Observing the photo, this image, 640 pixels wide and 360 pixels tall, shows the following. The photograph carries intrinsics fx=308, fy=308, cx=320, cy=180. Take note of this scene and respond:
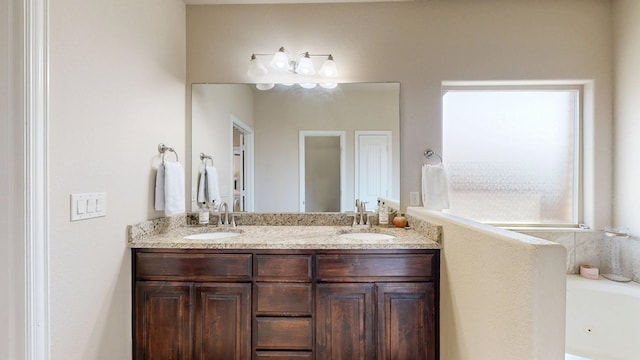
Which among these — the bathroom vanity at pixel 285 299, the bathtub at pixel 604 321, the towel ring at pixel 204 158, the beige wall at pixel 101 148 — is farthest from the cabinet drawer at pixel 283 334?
the bathtub at pixel 604 321

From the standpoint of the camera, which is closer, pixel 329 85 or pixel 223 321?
pixel 223 321

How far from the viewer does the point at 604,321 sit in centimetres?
191

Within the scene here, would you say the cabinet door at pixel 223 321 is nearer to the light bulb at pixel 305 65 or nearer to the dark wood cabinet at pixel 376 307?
the dark wood cabinet at pixel 376 307

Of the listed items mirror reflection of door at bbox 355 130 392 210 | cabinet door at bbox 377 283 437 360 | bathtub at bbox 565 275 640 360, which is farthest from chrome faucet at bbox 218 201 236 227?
bathtub at bbox 565 275 640 360

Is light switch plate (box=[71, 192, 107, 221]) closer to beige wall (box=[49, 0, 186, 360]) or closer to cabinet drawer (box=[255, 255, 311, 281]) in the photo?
beige wall (box=[49, 0, 186, 360])

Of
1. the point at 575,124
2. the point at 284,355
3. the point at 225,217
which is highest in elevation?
the point at 575,124

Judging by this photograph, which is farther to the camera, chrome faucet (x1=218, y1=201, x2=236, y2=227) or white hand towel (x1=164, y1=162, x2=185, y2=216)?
chrome faucet (x1=218, y1=201, x2=236, y2=227)

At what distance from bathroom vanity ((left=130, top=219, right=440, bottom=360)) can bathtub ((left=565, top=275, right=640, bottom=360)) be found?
0.97 m

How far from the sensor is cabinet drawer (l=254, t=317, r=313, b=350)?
1.73 meters

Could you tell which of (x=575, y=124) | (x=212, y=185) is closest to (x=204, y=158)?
(x=212, y=185)

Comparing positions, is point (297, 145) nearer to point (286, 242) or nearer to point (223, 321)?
point (286, 242)

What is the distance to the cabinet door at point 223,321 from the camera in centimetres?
174

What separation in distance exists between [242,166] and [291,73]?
81cm

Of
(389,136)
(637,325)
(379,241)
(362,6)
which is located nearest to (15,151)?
(379,241)
